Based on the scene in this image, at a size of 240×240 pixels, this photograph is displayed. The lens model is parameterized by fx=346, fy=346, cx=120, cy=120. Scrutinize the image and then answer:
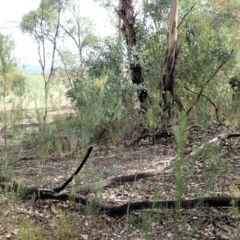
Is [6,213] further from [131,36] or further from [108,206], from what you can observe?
[131,36]

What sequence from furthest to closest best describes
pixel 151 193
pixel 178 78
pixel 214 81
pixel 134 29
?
pixel 134 29 < pixel 178 78 < pixel 214 81 < pixel 151 193

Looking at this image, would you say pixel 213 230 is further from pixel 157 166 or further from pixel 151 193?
pixel 157 166

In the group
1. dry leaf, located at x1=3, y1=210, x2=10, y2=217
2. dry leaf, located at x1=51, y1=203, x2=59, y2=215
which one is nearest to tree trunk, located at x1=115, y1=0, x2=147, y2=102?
dry leaf, located at x1=51, y1=203, x2=59, y2=215

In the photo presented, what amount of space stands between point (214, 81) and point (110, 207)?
205 inches

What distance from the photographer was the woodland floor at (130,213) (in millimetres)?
2494

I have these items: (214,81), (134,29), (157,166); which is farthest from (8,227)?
(134,29)

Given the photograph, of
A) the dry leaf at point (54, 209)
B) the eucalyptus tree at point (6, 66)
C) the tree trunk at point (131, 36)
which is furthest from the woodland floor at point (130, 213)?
the tree trunk at point (131, 36)

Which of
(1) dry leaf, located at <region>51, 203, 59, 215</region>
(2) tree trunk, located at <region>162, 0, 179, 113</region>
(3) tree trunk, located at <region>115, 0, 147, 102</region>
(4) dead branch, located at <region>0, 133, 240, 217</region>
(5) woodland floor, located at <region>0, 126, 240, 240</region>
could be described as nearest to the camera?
(5) woodland floor, located at <region>0, 126, 240, 240</region>

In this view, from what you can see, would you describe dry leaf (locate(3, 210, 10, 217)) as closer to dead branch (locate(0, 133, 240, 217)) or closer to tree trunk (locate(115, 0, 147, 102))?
dead branch (locate(0, 133, 240, 217))

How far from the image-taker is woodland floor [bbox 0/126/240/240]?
249 cm

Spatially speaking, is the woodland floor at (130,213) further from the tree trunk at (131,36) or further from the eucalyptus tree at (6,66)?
the tree trunk at (131,36)

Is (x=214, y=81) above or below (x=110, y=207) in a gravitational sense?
above

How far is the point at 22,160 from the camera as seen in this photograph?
16.7 feet

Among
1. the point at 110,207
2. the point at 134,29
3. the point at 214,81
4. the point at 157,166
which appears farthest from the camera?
the point at 134,29
